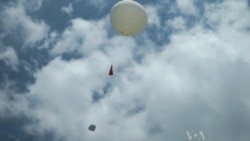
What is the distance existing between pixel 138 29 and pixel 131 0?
2.25 meters

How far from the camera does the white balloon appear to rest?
32.0 metres

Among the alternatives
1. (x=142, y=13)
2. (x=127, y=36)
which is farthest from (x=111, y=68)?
(x=142, y=13)

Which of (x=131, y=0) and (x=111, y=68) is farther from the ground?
(x=131, y=0)

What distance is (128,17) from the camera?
32.0 m

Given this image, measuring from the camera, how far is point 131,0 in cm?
3288

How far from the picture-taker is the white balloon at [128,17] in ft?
105

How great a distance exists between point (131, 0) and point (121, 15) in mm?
1590

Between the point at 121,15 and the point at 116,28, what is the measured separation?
144 cm

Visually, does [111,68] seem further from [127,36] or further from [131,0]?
[131,0]

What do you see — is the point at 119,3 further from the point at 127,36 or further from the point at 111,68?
the point at 111,68

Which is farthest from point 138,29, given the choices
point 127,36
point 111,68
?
point 111,68

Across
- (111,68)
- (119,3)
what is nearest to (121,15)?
(119,3)

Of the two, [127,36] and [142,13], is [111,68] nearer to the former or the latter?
[127,36]

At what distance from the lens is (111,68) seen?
3356cm
